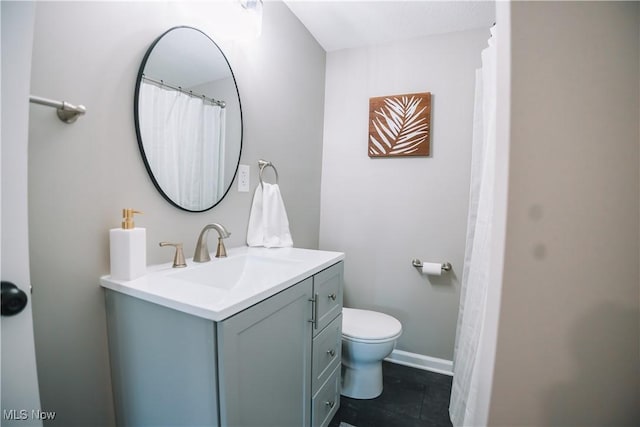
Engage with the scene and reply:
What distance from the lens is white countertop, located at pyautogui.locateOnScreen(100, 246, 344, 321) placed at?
0.68 m

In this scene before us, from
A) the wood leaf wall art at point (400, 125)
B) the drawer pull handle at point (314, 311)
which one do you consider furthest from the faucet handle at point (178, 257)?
the wood leaf wall art at point (400, 125)

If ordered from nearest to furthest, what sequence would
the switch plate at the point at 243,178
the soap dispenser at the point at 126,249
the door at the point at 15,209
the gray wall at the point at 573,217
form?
the gray wall at the point at 573,217
the door at the point at 15,209
the soap dispenser at the point at 126,249
the switch plate at the point at 243,178

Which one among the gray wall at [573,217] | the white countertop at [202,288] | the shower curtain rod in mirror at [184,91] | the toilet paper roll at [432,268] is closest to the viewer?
the gray wall at [573,217]

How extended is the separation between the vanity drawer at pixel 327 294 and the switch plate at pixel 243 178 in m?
0.62

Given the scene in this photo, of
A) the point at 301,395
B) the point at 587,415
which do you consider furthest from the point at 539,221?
the point at 301,395

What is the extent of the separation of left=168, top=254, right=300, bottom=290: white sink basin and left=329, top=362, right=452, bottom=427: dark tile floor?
0.90 m

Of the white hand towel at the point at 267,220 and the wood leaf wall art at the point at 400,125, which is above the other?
the wood leaf wall art at the point at 400,125

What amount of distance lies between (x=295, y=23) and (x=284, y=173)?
0.99 metres

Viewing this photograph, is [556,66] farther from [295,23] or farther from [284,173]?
[295,23]

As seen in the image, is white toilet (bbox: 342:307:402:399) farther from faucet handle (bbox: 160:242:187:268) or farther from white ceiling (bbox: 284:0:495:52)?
white ceiling (bbox: 284:0:495:52)

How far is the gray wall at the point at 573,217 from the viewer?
1.31 feet

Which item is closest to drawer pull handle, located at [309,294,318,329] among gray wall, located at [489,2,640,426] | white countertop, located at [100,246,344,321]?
white countertop, located at [100,246,344,321]

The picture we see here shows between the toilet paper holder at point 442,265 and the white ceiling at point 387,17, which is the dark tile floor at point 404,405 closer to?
the toilet paper holder at point 442,265

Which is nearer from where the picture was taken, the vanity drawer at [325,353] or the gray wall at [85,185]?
the gray wall at [85,185]
